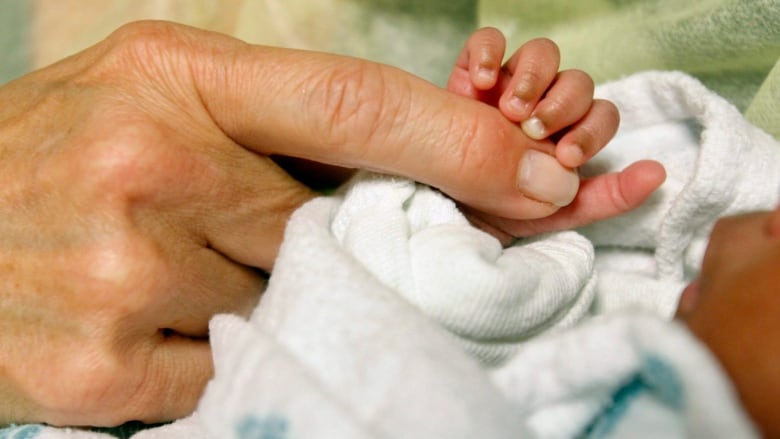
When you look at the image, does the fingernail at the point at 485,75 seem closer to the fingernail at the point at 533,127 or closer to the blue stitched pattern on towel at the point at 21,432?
the fingernail at the point at 533,127

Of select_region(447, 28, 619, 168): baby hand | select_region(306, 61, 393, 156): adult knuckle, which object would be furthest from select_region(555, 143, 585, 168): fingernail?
select_region(306, 61, 393, 156): adult knuckle

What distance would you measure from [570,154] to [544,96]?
67 millimetres

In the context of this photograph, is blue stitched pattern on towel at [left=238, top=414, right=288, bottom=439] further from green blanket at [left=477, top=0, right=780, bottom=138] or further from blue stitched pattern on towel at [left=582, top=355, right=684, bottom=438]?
green blanket at [left=477, top=0, right=780, bottom=138]

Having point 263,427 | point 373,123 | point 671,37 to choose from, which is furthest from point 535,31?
point 263,427

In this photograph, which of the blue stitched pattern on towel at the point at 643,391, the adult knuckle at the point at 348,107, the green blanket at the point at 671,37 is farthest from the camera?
the green blanket at the point at 671,37

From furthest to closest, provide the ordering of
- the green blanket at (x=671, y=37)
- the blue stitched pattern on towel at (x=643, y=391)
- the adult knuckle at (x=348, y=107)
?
the green blanket at (x=671, y=37), the adult knuckle at (x=348, y=107), the blue stitched pattern on towel at (x=643, y=391)

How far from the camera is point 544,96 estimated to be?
0.70 m

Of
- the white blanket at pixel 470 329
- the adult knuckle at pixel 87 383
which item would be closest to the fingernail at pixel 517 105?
the white blanket at pixel 470 329

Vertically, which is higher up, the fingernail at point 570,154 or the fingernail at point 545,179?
the fingernail at point 570,154

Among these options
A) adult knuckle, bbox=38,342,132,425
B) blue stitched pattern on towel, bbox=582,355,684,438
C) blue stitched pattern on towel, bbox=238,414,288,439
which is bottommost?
adult knuckle, bbox=38,342,132,425

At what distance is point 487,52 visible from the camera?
2.33 feet

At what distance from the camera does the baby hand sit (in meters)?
0.67

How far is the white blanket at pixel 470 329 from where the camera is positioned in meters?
0.46

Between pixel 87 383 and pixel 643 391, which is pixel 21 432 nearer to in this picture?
pixel 87 383
